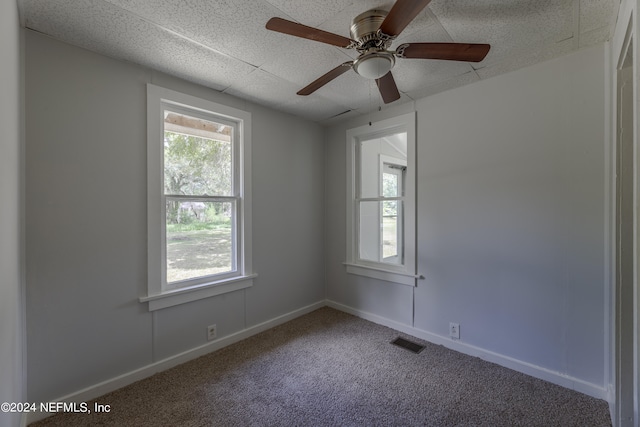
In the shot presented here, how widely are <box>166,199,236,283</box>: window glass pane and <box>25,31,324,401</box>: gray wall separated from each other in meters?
0.24

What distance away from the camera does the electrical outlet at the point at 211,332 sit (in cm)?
251

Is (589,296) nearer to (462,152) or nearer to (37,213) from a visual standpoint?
(462,152)

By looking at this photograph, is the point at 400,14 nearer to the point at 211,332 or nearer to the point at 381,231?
the point at 381,231

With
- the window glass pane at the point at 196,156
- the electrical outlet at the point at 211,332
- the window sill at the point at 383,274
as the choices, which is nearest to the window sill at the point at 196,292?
the electrical outlet at the point at 211,332

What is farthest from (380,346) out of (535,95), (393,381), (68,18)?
(68,18)

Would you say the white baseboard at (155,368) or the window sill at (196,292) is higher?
the window sill at (196,292)

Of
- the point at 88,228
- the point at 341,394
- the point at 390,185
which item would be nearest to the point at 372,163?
the point at 390,185

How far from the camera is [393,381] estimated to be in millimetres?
2082

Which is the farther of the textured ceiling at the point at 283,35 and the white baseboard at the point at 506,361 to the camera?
the white baseboard at the point at 506,361

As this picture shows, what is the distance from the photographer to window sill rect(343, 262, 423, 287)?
2807 millimetres

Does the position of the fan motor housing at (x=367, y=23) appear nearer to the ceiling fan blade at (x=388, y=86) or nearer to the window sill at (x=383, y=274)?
the ceiling fan blade at (x=388, y=86)

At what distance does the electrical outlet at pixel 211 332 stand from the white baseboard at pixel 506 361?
65.5 inches

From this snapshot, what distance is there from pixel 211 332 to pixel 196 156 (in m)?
1.62

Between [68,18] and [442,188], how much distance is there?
295cm
